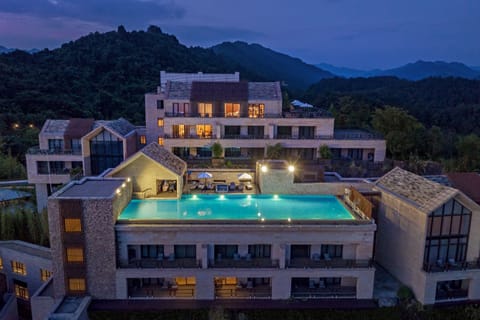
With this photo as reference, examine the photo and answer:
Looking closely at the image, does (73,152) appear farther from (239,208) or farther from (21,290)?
(239,208)

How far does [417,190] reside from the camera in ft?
78.7

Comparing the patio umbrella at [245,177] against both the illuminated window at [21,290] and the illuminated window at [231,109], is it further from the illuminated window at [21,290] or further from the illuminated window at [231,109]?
the illuminated window at [21,290]

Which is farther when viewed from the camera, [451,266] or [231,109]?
[231,109]

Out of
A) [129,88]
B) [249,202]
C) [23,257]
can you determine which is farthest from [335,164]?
[129,88]

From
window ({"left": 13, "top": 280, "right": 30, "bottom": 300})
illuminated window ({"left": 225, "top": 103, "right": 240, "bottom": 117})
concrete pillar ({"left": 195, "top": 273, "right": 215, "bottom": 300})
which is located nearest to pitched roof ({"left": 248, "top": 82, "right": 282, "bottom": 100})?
illuminated window ({"left": 225, "top": 103, "right": 240, "bottom": 117})

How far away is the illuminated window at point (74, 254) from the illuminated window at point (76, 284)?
1276mm

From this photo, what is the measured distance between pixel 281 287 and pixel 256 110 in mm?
24560

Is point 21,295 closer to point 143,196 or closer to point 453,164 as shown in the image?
point 143,196

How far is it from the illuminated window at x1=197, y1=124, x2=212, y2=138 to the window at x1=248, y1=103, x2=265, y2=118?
5.03m

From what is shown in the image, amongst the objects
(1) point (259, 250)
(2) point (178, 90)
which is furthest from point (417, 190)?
(2) point (178, 90)

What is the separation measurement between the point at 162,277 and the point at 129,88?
57.3 meters

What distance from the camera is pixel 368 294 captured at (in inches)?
899

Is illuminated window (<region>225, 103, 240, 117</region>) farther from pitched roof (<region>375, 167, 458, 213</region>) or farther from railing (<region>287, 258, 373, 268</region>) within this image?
railing (<region>287, 258, 373, 268</region>)

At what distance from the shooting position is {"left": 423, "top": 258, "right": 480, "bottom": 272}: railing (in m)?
22.2
